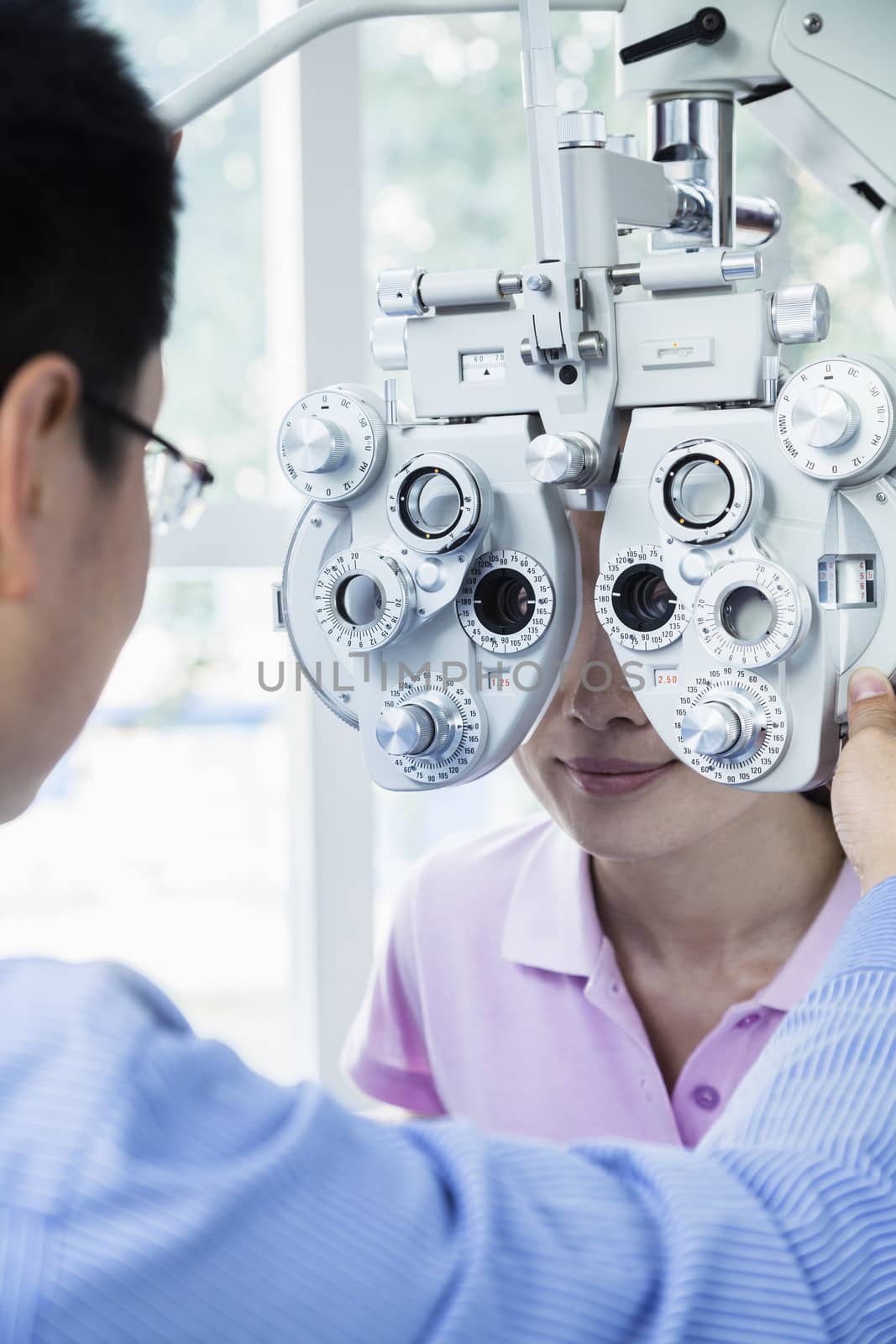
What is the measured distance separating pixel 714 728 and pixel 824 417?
0.55ft

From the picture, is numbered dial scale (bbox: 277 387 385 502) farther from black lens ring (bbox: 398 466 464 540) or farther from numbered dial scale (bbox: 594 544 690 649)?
numbered dial scale (bbox: 594 544 690 649)

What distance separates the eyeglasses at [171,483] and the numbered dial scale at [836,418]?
0.30 meters

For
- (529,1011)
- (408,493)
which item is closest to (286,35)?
(408,493)

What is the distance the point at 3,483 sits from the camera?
0.54 metres

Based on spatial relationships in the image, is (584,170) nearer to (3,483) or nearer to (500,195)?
(3,483)

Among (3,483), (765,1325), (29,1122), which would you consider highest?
(3,483)

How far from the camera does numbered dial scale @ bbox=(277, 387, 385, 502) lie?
83 centimetres

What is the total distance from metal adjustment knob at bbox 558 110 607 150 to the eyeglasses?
0.27m

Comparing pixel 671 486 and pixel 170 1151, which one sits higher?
pixel 671 486

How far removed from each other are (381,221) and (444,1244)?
188 centimetres

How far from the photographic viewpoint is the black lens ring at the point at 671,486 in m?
0.77

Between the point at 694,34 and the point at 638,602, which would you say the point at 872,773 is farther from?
the point at 694,34

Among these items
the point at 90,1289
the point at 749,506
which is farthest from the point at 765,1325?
the point at 749,506

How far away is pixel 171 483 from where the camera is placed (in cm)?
76
